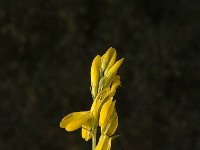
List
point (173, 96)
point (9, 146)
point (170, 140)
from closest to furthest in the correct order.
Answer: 1. point (9, 146)
2. point (170, 140)
3. point (173, 96)

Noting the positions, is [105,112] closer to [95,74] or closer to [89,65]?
[95,74]

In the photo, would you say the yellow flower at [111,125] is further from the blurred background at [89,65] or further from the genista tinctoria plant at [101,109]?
the blurred background at [89,65]

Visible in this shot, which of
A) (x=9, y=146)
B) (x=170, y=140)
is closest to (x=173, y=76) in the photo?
(x=170, y=140)

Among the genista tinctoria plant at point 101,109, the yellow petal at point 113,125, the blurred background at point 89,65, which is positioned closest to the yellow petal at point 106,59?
the genista tinctoria plant at point 101,109

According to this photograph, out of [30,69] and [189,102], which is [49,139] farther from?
[189,102]

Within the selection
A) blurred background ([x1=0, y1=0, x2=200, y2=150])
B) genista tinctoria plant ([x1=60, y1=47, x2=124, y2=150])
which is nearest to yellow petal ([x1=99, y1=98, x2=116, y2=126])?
genista tinctoria plant ([x1=60, y1=47, x2=124, y2=150])

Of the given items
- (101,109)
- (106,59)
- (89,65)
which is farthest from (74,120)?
(89,65)

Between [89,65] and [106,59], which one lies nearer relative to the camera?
[106,59]

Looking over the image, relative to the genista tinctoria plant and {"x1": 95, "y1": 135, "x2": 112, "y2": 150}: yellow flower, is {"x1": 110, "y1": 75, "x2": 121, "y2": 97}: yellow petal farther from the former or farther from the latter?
{"x1": 95, "y1": 135, "x2": 112, "y2": 150}: yellow flower
